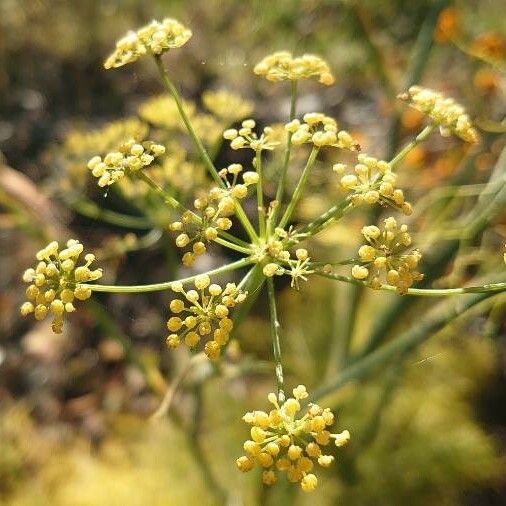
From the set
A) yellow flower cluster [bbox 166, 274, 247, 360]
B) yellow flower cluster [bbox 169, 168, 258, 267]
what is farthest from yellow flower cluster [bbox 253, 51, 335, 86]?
yellow flower cluster [bbox 166, 274, 247, 360]

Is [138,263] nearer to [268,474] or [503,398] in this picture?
[503,398]

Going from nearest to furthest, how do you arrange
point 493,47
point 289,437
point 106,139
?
point 289,437 → point 106,139 → point 493,47

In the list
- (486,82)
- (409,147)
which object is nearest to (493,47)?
(486,82)

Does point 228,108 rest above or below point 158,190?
below

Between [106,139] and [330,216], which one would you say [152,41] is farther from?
[106,139]

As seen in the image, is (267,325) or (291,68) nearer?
(291,68)

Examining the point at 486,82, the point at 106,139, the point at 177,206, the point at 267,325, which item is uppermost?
the point at 177,206

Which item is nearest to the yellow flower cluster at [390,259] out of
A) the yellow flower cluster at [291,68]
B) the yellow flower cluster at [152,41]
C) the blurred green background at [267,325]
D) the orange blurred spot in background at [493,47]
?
the yellow flower cluster at [291,68]
